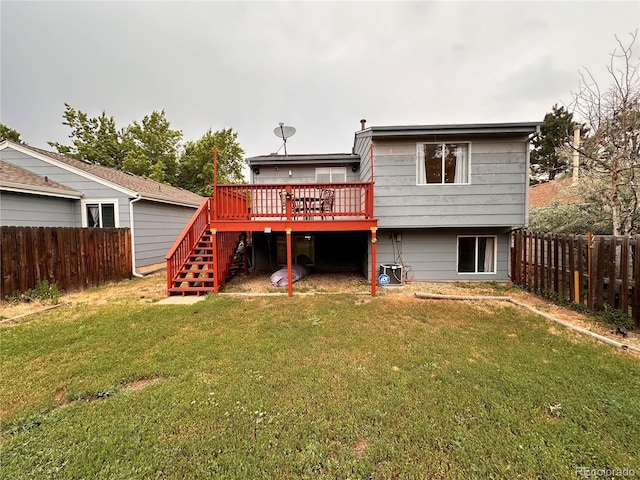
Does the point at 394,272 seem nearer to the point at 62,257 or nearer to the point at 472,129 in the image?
the point at 472,129

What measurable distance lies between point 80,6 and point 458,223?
13.7m

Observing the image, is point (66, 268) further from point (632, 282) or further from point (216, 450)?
point (632, 282)

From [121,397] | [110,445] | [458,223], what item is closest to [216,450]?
[110,445]

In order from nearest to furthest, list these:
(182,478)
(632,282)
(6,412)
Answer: (182,478) → (6,412) → (632,282)

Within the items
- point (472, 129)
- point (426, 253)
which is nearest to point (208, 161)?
point (426, 253)

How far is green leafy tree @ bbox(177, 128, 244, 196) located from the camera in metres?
27.6

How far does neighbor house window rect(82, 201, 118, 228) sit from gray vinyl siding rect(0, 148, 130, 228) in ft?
0.71

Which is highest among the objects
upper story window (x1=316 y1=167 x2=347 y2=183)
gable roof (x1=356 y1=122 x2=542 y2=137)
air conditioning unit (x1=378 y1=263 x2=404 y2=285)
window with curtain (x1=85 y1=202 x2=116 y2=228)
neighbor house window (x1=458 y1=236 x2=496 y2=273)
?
gable roof (x1=356 y1=122 x2=542 y2=137)

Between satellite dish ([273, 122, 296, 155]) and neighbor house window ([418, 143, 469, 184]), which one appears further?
satellite dish ([273, 122, 296, 155])

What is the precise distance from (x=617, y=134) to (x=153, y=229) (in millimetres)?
15652

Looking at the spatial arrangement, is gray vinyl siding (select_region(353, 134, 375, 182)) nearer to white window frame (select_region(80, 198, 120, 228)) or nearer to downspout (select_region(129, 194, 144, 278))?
downspout (select_region(129, 194, 144, 278))

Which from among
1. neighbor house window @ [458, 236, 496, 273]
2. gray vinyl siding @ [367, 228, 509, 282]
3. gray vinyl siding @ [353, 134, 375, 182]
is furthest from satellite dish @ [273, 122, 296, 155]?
neighbor house window @ [458, 236, 496, 273]

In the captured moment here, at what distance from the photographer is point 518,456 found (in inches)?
79.8

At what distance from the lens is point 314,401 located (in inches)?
105
